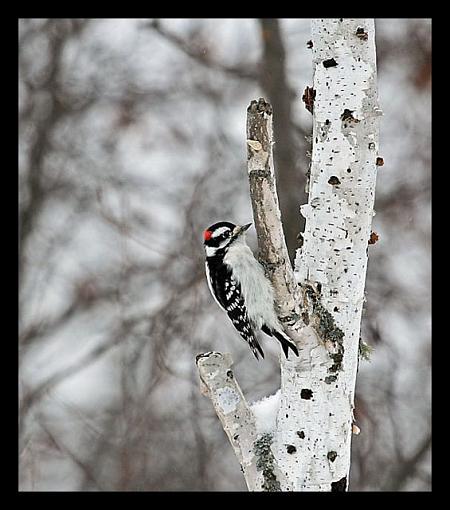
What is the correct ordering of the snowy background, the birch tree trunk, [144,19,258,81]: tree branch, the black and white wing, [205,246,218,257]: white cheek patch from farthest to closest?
[144,19,258,81]: tree branch → the snowy background → [205,246,218,257]: white cheek patch → the black and white wing → the birch tree trunk

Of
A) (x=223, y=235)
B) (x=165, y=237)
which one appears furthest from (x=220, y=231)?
(x=165, y=237)

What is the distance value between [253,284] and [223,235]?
9.4 inches

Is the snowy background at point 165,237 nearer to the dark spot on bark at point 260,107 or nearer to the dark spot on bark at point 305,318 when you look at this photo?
the dark spot on bark at point 305,318

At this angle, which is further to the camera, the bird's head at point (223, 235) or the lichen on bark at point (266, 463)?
the bird's head at point (223, 235)

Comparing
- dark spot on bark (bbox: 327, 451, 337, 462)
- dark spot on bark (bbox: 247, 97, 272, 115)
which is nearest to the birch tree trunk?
dark spot on bark (bbox: 327, 451, 337, 462)

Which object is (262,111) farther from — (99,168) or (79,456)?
(79,456)

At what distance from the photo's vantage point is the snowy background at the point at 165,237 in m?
2.84

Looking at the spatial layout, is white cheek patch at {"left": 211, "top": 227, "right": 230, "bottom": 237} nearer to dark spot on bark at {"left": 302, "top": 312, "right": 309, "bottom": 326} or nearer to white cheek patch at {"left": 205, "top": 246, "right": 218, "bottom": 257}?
white cheek patch at {"left": 205, "top": 246, "right": 218, "bottom": 257}

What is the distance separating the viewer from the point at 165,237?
2936 millimetres

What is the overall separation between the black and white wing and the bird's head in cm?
4

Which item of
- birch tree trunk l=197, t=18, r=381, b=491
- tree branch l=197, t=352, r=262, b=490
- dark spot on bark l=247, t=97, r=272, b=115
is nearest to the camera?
dark spot on bark l=247, t=97, r=272, b=115

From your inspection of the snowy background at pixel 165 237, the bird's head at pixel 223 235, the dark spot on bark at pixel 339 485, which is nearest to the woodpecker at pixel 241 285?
the bird's head at pixel 223 235

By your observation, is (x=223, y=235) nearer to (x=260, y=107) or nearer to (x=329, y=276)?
(x=329, y=276)

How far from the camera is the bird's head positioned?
1522mm
